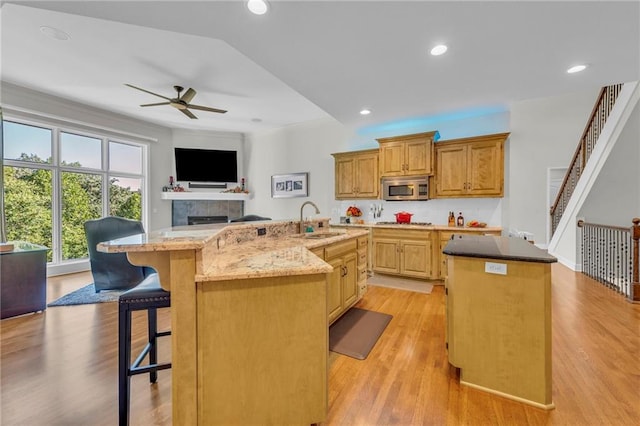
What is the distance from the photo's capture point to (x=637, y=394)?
163 centimetres

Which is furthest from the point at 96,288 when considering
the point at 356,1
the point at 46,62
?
the point at 356,1

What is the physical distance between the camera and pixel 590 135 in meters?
4.67

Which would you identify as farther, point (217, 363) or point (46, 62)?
point (46, 62)

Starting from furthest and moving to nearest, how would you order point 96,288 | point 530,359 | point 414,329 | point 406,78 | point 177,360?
point 96,288 → point 406,78 → point 414,329 → point 530,359 → point 177,360

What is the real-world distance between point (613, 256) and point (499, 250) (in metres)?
3.82

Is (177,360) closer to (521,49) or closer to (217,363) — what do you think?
(217,363)

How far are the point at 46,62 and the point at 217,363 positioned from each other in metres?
4.70

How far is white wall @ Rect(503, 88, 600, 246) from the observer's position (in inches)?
234

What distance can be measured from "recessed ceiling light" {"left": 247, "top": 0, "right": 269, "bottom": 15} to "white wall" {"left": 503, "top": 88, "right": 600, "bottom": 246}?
20.5 ft

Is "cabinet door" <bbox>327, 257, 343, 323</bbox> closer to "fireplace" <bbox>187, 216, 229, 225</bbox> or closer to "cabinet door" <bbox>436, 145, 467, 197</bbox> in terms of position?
"cabinet door" <bbox>436, 145, 467, 197</bbox>

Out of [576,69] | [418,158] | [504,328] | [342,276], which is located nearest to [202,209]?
[342,276]

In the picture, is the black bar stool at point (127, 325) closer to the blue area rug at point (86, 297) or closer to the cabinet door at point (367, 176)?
the blue area rug at point (86, 297)

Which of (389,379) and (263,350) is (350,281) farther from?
(263,350)

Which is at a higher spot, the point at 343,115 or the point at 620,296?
the point at 343,115
